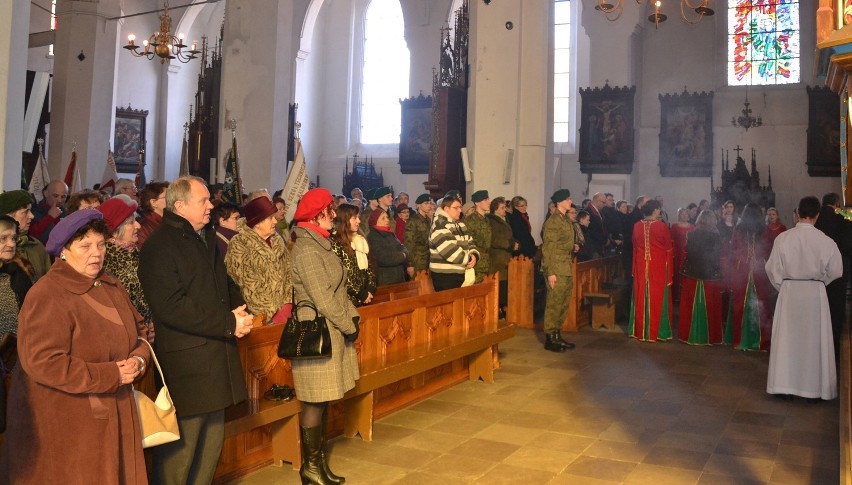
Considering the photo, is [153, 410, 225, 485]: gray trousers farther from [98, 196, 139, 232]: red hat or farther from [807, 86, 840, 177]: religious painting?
[807, 86, 840, 177]: religious painting

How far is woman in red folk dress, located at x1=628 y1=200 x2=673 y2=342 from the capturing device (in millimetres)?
9617

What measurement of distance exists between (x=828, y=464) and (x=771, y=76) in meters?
16.1

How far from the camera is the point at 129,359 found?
3.07m

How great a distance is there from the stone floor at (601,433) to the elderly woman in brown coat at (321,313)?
0.39 meters

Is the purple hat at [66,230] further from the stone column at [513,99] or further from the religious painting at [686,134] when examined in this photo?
the religious painting at [686,134]

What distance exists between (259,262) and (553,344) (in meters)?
4.79

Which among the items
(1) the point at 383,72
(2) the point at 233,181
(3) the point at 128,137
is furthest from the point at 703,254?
(3) the point at 128,137

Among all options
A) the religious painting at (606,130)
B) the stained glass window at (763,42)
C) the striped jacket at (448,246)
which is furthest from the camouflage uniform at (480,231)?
the stained glass window at (763,42)

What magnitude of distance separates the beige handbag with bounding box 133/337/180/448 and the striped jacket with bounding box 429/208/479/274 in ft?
15.1

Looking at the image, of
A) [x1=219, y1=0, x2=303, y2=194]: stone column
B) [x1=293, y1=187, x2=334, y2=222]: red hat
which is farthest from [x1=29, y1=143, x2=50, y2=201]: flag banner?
[x1=293, y1=187, x2=334, y2=222]: red hat

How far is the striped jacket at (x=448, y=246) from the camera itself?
7.66 m

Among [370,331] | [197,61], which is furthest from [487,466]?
[197,61]

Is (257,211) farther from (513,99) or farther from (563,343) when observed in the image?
(513,99)

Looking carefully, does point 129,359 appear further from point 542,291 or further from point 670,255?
point 542,291
